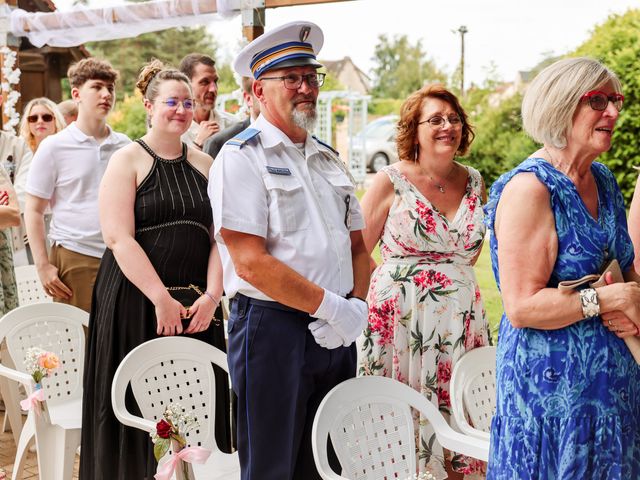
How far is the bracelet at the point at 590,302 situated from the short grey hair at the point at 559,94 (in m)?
0.35

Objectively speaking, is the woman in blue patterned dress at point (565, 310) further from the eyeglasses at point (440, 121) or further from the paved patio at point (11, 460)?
the paved patio at point (11, 460)

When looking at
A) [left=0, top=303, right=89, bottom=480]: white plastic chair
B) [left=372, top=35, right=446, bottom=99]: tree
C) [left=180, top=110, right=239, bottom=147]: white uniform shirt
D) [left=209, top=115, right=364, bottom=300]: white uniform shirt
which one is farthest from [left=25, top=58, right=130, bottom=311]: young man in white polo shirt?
[left=372, top=35, right=446, bottom=99]: tree

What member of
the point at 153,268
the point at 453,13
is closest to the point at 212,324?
the point at 153,268

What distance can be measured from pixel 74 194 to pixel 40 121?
70.5 inches

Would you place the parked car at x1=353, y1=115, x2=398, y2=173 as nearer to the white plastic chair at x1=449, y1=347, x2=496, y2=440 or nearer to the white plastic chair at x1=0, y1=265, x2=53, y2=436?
the white plastic chair at x1=0, y1=265, x2=53, y2=436

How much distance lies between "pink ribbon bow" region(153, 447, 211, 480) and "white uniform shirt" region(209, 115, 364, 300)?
0.44 metres

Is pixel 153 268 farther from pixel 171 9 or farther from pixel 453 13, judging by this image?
pixel 453 13

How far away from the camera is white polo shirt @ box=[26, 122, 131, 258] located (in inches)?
154

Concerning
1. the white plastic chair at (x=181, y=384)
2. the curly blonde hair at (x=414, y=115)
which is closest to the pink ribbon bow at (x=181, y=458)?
the white plastic chair at (x=181, y=384)

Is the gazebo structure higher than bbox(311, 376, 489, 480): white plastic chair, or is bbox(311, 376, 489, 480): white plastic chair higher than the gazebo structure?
the gazebo structure

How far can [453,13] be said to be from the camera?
73.7ft

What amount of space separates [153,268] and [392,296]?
869 mm

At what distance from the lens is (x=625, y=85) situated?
25.2 feet

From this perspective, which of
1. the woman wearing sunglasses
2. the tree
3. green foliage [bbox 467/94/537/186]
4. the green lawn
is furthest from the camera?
the tree
